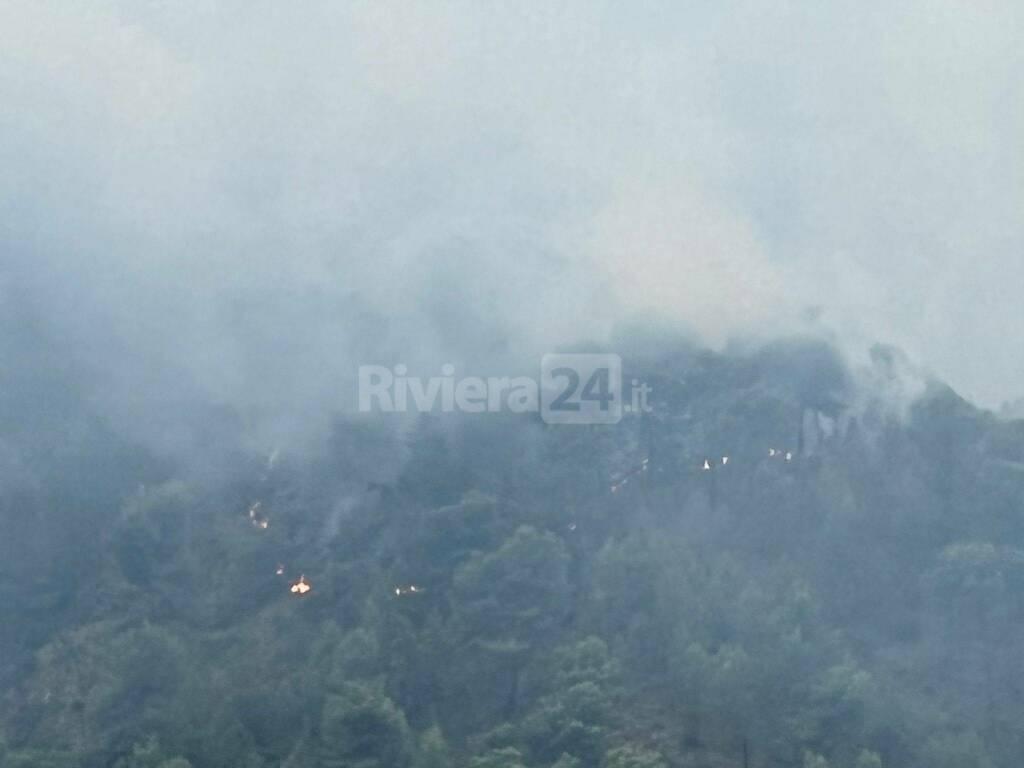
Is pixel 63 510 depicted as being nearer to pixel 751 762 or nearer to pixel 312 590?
pixel 312 590

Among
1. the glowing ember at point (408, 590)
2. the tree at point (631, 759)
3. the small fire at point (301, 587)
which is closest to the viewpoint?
the tree at point (631, 759)

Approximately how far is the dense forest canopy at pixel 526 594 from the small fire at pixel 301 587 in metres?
0.16

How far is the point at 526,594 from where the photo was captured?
146 feet

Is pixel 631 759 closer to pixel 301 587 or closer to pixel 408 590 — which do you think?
pixel 408 590

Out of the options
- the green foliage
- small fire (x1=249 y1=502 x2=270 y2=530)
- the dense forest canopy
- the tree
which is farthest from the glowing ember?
the tree

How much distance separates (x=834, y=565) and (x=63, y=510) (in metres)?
32.8

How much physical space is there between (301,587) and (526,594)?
10895 millimetres

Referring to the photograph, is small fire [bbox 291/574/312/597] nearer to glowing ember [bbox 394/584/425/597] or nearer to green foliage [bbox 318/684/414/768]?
glowing ember [bbox 394/584/425/597]

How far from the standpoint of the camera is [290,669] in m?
43.0

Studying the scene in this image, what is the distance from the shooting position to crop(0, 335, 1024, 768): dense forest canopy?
37.9 m

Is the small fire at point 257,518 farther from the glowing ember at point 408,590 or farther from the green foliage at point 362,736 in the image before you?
the green foliage at point 362,736

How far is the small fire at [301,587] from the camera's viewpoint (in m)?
49.9

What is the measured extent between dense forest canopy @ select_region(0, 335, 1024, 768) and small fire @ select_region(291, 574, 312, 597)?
16 cm

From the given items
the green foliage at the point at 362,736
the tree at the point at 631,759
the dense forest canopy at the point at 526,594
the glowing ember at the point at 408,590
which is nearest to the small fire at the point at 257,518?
the dense forest canopy at the point at 526,594
